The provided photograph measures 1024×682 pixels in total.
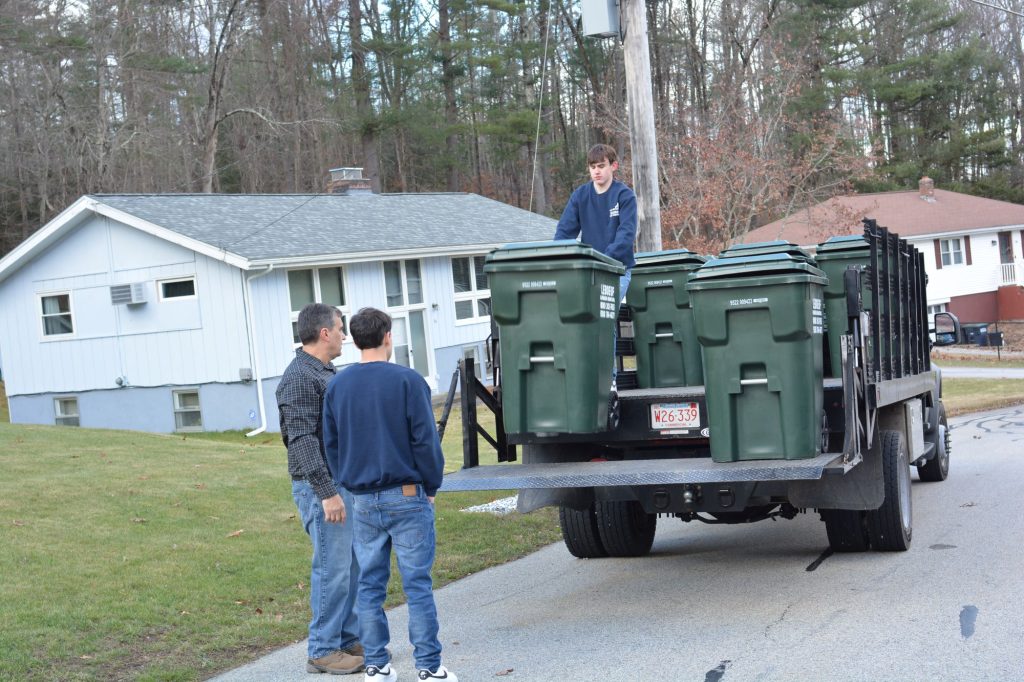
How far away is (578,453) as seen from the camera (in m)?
7.74

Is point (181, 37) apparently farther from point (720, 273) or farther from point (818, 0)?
point (720, 273)

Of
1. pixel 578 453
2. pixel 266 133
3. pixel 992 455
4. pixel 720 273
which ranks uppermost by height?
pixel 266 133

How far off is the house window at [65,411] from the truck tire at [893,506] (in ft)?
77.2

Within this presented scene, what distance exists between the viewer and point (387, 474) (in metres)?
5.57

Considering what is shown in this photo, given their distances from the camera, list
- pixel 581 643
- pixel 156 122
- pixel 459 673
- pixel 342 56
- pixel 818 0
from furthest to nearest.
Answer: pixel 818 0, pixel 342 56, pixel 156 122, pixel 581 643, pixel 459 673

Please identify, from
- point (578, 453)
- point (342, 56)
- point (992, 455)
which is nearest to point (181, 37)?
point (342, 56)

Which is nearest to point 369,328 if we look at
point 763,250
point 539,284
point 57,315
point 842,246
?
point 539,284

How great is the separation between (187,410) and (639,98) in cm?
1687

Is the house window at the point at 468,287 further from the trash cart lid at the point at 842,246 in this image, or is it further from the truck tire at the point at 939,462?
the trash cart lid at the point at 842,246

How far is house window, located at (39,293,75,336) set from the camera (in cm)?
2777

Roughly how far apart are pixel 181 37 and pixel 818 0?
25.5 meters

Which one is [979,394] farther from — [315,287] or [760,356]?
[760,356]

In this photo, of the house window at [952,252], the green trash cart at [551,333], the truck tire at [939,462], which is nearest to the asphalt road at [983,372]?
the house window at [952,252]

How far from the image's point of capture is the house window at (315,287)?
2588cm
